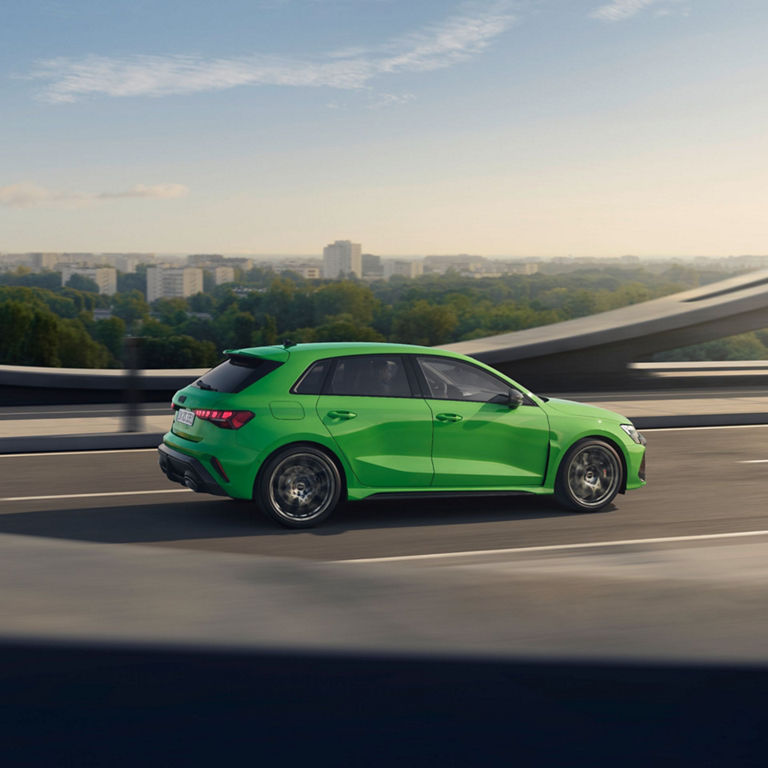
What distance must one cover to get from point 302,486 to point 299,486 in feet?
0.08

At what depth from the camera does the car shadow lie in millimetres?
8500

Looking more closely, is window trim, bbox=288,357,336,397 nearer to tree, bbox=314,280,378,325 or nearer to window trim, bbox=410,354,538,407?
window trim, bbox=410,354,538,407

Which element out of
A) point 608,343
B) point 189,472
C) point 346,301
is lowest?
point 189,472

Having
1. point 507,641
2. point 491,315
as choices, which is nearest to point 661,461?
point 507,641

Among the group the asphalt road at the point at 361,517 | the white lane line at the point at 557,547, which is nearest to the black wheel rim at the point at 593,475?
the asphalt road at the point at 361,517

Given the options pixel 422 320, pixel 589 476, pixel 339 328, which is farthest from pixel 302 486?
pixel 422 320

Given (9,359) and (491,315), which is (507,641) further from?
(9,359)

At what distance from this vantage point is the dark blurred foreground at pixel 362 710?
3.70 metres

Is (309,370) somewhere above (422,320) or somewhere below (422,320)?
below

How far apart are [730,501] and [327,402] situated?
13.6ft

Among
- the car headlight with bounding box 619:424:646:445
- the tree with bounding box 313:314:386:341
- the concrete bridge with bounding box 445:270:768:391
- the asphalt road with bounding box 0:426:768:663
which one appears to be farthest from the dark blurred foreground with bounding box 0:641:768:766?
the tree with bounding box 313:314:386:341

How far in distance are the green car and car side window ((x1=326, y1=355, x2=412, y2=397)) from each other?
0.4 inches

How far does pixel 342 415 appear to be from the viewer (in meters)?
8.77

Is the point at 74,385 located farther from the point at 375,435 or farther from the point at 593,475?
the point at 593,475
